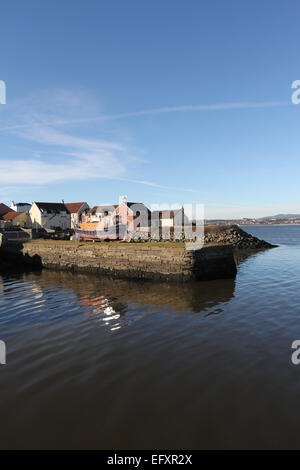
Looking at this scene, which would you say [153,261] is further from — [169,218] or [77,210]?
[77,210]

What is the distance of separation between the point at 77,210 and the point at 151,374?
6993 centimetres

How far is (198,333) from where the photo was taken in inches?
445

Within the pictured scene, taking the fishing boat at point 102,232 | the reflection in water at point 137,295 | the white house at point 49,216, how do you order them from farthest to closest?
the white house at point 49,216, the fishing boat at point 102,232, the reflection in water at point 137,295

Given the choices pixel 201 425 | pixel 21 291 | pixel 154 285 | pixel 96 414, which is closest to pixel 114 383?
pixel 96 414

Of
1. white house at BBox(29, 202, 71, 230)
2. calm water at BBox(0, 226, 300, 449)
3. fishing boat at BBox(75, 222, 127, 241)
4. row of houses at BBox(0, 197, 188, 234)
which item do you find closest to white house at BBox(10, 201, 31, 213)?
row of houses at BBox(0, 197, 188, 234)

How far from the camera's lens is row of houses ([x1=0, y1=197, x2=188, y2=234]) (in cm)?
6088

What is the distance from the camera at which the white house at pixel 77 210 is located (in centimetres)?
7375

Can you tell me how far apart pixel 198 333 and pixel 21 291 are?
14.0 meters

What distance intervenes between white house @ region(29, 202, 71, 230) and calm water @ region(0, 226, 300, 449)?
55688mm

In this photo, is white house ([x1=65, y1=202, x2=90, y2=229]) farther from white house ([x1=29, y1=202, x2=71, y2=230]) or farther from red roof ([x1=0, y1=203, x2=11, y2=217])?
red roof ([x1=0, y1=203, x2=11, y2=217])

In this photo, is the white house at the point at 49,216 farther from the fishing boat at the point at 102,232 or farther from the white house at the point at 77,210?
the fishing boat at the point at 102,232

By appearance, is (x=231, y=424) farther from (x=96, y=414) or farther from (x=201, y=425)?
(x=96, y=414)

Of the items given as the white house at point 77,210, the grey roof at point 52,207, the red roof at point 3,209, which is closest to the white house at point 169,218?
the white house at point 77,210

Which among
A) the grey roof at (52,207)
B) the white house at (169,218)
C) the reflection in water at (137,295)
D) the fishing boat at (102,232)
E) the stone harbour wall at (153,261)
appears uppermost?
the grey roof at (52,207)
